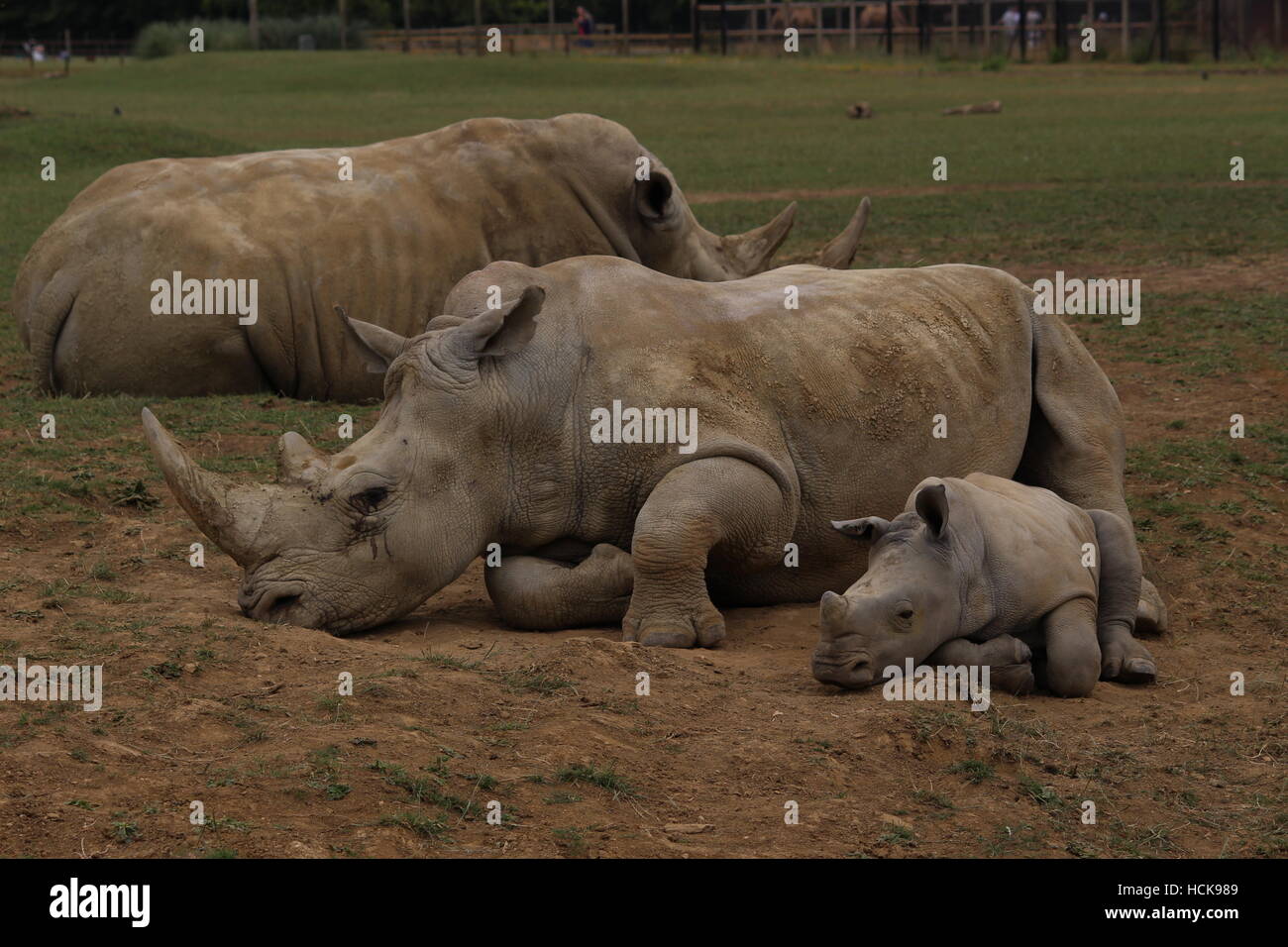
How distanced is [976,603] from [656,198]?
14.7 ft

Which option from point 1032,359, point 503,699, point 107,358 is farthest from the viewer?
point 107,358

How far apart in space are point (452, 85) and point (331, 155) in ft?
90.9

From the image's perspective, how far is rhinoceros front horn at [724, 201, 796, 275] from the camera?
406 inches

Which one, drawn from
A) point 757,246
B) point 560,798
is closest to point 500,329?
point 560,798

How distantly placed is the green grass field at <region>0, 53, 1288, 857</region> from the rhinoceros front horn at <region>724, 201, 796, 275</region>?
2.05m

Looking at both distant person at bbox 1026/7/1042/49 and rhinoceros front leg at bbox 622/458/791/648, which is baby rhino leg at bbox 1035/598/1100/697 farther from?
distant person at bbox 1026/7/1042/49

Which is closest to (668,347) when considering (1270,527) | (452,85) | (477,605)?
(477,605)

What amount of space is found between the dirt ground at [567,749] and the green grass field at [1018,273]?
25mm

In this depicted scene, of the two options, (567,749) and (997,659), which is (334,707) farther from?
(997,659)

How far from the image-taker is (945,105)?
31.1 meters

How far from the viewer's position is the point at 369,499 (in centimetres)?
608

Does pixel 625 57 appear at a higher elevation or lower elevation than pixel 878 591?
higher

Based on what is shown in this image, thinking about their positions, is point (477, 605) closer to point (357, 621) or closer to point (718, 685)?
point (357, 621)

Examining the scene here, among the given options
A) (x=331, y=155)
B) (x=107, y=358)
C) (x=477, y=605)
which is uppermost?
(x=331, y=155)
